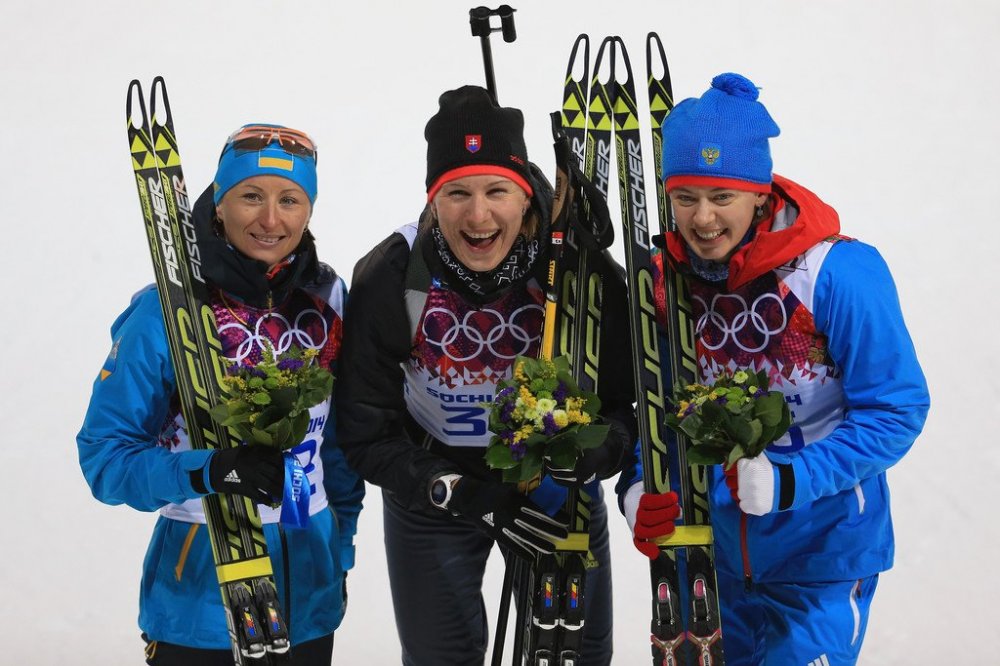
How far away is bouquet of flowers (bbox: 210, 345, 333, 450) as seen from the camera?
2.96m

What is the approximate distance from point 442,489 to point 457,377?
307 millimetres

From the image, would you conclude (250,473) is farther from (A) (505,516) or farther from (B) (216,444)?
(A) (505,516)

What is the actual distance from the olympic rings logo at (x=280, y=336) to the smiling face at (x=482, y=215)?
43 cm

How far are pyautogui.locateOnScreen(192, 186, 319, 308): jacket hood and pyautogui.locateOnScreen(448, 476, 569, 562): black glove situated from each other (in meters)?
0.67

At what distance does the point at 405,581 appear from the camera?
3.46 m

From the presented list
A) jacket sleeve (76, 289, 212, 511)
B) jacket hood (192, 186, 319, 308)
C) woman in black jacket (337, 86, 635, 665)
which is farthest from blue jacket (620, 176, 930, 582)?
jacket sleeve (76, 289, 212, 511)

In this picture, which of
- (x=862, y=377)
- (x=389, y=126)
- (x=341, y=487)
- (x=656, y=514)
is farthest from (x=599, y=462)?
(x=389, y=126)

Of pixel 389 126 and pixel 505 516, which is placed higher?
pixel 389 126

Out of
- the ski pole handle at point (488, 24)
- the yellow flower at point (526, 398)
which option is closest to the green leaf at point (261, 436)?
the yellow flower at point (526, 398)

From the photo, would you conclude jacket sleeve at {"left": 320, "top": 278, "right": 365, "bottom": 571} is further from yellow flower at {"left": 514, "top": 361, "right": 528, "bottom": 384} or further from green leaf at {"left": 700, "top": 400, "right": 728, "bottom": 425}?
green leaf at {"left": 700, "top": 400, "right": 728, "bottom": 425}

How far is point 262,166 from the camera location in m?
3.12

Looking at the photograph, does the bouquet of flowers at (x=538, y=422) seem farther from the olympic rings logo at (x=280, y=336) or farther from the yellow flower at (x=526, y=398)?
the olympic rings logo at (x=280, y=336)

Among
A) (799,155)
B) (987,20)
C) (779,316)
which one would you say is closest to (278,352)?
(779,316)

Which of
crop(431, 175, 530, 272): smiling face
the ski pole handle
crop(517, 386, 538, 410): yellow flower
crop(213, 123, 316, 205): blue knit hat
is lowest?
crop(517, 386, 538, 410): yellow flower
